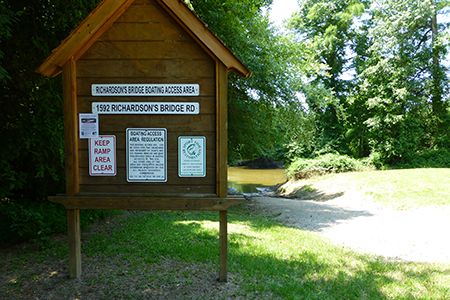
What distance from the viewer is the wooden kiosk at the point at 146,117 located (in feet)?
12.8

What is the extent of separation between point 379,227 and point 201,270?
6472mm

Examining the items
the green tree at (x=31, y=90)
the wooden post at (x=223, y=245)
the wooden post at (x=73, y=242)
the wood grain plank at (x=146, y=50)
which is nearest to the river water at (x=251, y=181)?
the green tree at (x=31, y=90)

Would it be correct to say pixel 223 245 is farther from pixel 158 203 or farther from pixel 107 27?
pixel 107 27

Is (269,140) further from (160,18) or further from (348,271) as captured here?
(160,18)

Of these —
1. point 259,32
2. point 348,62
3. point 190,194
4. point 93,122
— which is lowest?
point 190,194

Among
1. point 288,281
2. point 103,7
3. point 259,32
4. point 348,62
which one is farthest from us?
point 348,62

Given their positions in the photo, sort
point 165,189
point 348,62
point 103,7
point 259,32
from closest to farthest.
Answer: point 103,7, point 165,189, point 259,32, point 348,62

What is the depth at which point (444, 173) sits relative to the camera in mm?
16547

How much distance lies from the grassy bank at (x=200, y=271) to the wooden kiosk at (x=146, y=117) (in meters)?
1.05

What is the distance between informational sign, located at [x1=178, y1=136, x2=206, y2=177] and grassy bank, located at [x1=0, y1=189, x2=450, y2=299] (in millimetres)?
1478

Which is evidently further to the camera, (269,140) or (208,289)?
(269,140)

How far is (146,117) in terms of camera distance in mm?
3961

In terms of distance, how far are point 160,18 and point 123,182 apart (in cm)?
209

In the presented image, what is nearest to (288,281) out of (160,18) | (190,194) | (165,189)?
(190,194)
